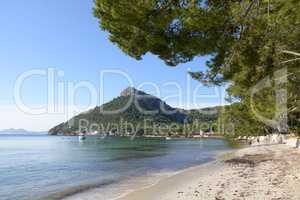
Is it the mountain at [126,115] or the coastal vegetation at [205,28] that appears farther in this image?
the mountain at [126,115]

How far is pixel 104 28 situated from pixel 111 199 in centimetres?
603

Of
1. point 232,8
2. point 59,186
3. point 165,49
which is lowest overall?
point 59,186

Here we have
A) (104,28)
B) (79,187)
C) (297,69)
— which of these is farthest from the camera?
(79,187)

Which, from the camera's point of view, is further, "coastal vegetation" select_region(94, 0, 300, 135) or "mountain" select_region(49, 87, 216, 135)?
"mountain" select_region(49, 87, 216, 135)

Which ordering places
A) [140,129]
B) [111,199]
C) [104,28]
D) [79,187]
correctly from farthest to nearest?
1. [140,129]
2. [79,187]
3. [111,199]
4. [104,28]

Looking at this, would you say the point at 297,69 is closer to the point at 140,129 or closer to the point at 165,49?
the point at 165,49

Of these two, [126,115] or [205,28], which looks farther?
[126,115]

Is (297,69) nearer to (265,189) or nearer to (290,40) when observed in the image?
(290,40)

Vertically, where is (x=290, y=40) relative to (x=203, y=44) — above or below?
above

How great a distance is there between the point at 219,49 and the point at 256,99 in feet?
57.9

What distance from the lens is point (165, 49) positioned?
9992 mm

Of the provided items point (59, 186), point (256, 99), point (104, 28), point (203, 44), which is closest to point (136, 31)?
point (104, 28)

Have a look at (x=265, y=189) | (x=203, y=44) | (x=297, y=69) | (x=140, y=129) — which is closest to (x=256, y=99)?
(x=297, y=69)

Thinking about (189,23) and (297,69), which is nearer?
(189,23)
